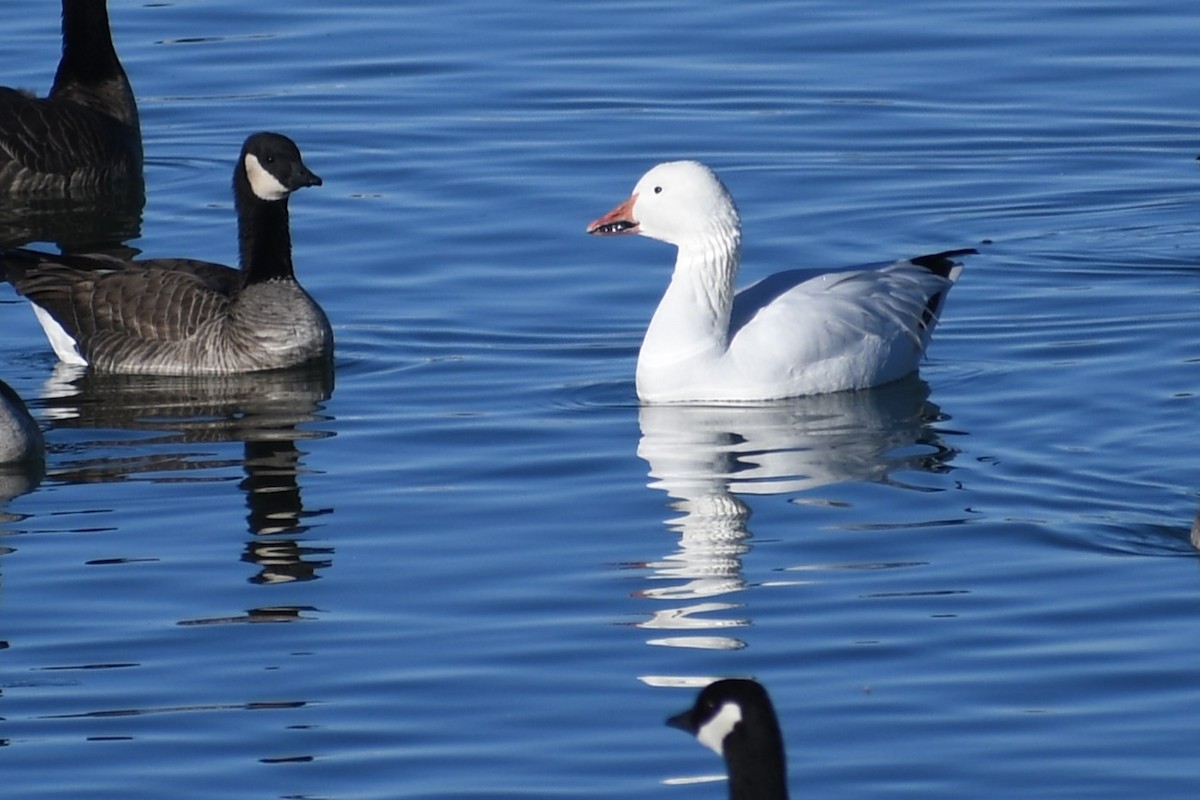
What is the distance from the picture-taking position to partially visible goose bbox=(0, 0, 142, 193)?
19.2 metres

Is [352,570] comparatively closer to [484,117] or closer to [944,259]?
[944,259]

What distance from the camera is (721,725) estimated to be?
22.6ft

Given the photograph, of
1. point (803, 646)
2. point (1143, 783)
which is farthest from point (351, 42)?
point (1143, 783)

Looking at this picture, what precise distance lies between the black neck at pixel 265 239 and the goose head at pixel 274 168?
0.16 feet

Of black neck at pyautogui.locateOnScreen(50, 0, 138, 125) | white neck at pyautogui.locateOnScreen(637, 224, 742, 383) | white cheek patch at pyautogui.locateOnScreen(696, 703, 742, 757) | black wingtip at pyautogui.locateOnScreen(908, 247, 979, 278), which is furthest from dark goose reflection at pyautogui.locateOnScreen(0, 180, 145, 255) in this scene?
white cheek patch at pyautogui.locateOnScreen(696, 703, 742, 757)

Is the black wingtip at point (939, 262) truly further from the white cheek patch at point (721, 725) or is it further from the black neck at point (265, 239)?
the white cheek patch at point (721, 725)

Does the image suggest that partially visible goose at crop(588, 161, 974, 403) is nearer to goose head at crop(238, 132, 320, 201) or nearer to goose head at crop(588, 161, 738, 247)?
goose head at crop(588, 161, 738, 247)

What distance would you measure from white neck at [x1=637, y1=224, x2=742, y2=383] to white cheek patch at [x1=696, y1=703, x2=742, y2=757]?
646cm

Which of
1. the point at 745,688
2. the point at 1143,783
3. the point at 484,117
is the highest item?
the point at 484,117

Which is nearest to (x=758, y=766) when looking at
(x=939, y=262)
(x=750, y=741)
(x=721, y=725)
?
(x=750, y=741)

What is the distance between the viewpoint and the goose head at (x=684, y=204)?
13.6m

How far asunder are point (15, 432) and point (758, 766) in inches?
261

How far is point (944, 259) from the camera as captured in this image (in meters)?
14.2

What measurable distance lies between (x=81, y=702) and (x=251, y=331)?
5253 mm
